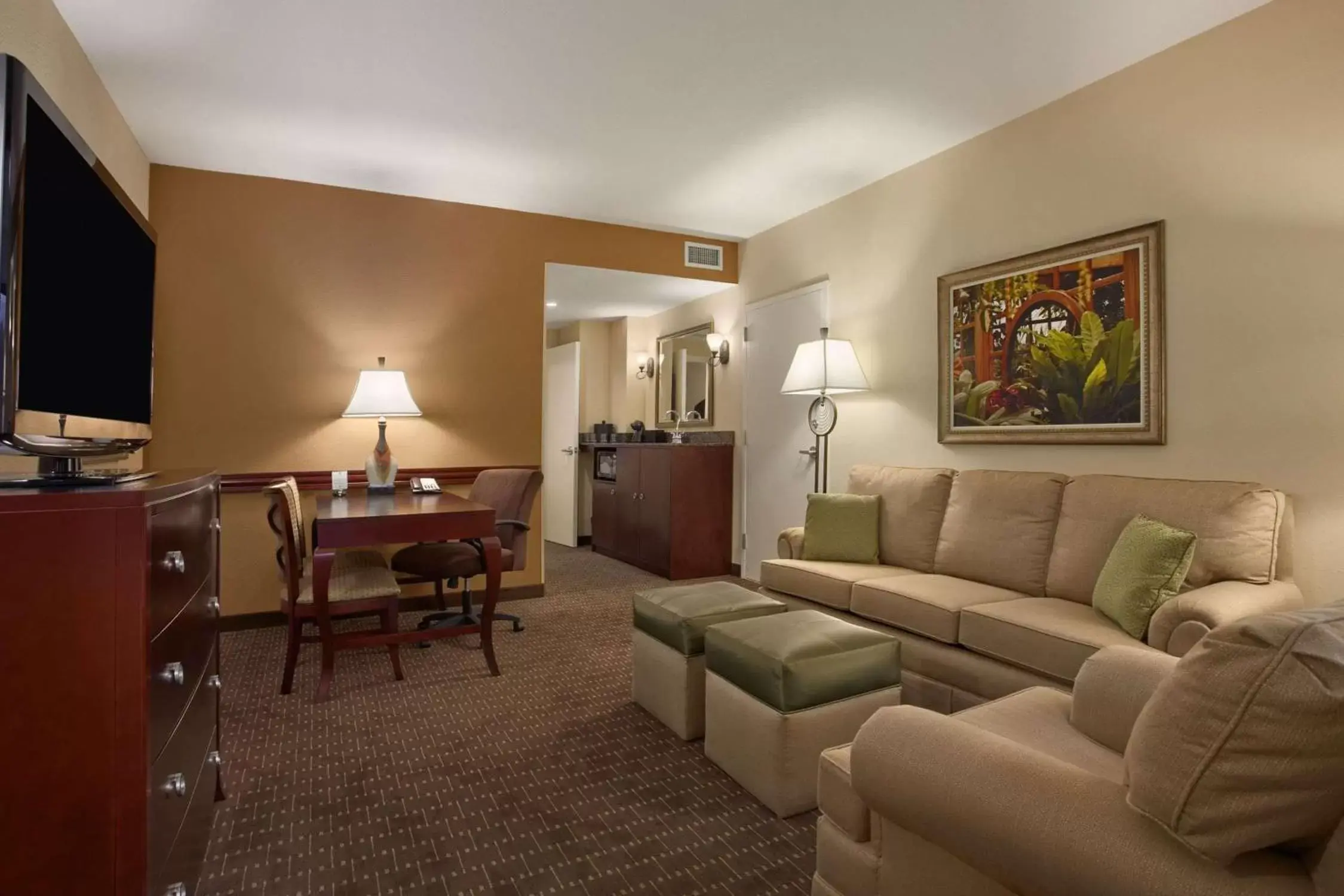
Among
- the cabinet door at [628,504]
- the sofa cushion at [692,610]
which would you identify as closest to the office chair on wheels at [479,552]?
the sofa cushion at [692,610]

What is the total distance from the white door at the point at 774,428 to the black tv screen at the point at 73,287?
3.67m

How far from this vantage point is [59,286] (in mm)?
1389

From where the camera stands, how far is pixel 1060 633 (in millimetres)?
2279

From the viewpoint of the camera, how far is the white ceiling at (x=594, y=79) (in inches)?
100.0

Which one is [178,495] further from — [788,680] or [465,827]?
[788,680]

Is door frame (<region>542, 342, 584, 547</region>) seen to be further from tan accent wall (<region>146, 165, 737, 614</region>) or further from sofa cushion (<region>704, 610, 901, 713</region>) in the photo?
sofa cushion (<region>704, 610, 901, 713</region>)

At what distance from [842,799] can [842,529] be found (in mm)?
2237

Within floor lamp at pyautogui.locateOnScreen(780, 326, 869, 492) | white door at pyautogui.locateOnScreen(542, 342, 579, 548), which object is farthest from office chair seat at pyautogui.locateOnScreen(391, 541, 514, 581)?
white door at pyautogui.locateOnScreen(542, 342, 579, 548)

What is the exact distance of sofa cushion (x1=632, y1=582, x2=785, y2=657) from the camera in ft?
8.42

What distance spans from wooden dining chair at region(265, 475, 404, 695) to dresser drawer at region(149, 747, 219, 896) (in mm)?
972

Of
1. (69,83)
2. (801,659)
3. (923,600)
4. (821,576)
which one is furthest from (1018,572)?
(69,83)

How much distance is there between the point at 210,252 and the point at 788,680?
13.2 feet

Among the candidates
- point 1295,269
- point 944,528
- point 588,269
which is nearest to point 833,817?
point 944,528

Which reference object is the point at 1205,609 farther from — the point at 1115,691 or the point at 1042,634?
the point at 1115,691
